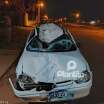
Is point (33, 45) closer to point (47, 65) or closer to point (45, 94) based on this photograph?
point (47, 65)

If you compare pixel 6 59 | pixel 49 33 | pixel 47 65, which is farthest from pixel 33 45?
pixel 6 59

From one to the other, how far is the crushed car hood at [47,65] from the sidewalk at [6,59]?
10.4ft

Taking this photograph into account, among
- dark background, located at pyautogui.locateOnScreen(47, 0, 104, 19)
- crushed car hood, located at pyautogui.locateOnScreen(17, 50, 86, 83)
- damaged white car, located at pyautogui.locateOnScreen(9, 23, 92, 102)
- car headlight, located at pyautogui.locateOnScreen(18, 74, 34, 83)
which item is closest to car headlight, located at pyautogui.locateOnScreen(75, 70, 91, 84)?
damaged white car, located at pyautogui.locateOnScreen(9, 23, 92, 102)

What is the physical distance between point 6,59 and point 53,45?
5.42m

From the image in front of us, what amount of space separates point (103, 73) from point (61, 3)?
259ft

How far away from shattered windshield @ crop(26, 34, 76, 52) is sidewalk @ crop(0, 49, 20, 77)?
7.42 ft

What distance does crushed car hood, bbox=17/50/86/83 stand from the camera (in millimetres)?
8438

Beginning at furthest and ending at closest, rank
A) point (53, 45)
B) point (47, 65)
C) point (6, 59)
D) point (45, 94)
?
point (6, 59), point (53, 45), point (47, 65), point (45, 94)

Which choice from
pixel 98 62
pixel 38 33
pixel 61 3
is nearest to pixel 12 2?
pixel 61 3

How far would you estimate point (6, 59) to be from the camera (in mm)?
15117

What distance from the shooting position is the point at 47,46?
995cm

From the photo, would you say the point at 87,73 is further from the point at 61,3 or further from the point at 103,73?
the point at 61,3

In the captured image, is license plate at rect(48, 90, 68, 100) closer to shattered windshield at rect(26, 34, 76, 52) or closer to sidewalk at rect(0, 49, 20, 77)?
shattered windshield at rect(26, 34, 76, 52)

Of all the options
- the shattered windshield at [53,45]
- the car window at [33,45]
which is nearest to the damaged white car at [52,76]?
the shattered windshield at [53,45]
